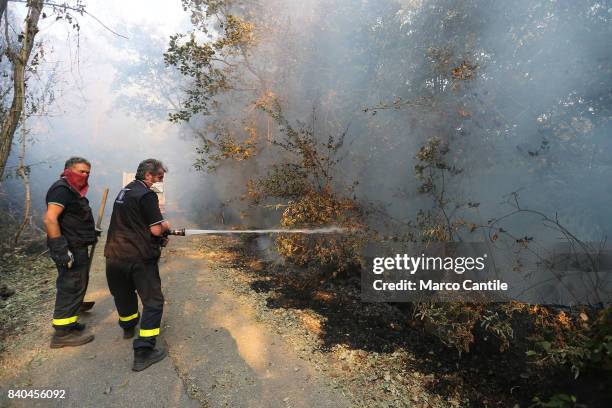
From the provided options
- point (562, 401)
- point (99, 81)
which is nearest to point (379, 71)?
point (562, 401)

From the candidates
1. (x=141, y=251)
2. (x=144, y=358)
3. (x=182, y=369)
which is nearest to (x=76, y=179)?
(x=141, y=251)

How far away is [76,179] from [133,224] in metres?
0.81

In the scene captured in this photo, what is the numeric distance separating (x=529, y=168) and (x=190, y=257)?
20.9 feet

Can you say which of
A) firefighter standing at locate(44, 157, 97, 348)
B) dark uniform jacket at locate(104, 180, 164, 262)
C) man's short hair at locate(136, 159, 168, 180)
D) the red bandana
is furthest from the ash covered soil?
man's short hair at locate(136, 159, 168, 180)

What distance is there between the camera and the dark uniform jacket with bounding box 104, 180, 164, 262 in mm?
3016

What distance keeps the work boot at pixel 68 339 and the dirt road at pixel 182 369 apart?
51 mm

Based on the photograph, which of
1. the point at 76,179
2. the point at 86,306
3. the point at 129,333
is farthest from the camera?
the point at 86,306

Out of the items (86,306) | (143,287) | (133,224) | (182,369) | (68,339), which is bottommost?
(182,369)

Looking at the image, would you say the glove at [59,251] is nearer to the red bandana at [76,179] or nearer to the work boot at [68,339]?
the red bandana at [76,179]

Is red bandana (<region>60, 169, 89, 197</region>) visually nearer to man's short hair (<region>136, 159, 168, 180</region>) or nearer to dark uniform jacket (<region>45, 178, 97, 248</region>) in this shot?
dark uniform jacket (<region>45, 178, 97, 248</region>)

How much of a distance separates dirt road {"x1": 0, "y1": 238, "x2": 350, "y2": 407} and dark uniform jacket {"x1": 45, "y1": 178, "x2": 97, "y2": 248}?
1.05m

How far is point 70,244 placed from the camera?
3268 millimetres

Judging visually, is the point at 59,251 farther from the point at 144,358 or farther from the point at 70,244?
the point at 144,358

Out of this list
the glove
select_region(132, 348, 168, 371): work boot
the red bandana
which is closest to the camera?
select_region(132, 348, 168, 371): work boot
